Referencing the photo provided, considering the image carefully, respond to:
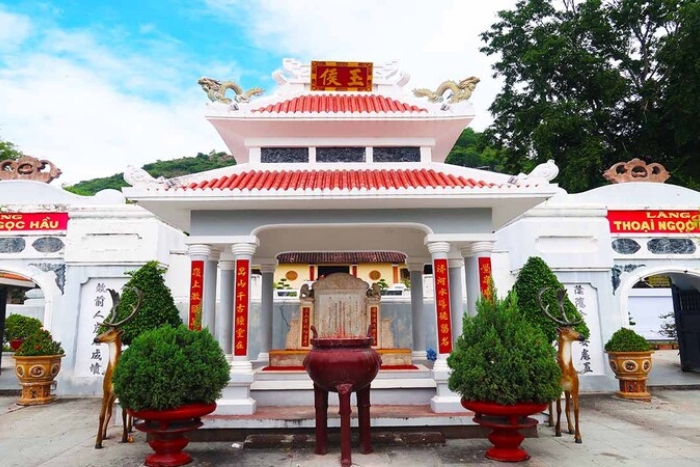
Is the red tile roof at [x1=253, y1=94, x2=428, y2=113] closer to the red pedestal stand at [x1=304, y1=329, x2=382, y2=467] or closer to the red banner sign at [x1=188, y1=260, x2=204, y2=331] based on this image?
the red banner sign at [x1=188, y1=260, x2=204, y2=331]

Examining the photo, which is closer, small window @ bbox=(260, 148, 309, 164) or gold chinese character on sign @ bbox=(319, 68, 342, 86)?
small window @ bbox=(260, 148, 309, 164)

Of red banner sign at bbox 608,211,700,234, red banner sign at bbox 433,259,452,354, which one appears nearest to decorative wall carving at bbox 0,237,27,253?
red banner sign at bbox 433,259,452,354

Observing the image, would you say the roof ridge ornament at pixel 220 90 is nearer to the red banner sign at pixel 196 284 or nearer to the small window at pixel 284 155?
the small window at pixel 284 155

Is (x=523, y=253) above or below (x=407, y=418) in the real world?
above

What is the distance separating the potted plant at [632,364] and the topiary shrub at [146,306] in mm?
9140

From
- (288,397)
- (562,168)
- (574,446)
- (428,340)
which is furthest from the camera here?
(562,168)

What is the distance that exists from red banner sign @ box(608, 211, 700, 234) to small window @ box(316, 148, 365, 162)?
272 inches

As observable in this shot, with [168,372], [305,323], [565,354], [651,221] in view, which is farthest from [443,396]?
[651,221]

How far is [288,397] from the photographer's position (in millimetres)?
7320

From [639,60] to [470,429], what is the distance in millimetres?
18808

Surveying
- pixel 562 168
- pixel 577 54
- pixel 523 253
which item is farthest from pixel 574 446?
pixel 577 54

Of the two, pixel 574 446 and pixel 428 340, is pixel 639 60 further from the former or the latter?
pixel 574 446

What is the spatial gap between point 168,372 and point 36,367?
6.57 meters

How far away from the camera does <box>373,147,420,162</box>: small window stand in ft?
28.5
